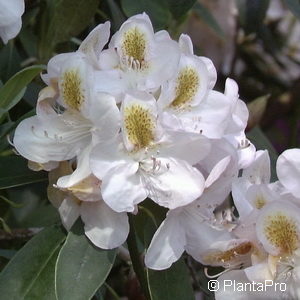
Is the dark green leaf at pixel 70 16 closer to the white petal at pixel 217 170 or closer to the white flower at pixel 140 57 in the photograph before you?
the white flower at pixel 140 57

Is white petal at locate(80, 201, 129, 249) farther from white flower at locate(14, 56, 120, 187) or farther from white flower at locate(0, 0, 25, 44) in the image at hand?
white flower at locate(0, 0, 25, 44)

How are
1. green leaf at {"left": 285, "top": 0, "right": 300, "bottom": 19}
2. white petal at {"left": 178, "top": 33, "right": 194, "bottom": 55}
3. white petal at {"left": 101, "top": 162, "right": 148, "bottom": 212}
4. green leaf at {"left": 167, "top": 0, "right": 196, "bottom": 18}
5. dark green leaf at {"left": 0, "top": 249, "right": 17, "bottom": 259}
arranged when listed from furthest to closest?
green leaf at {"left": 285, "top": 0, "right": 300, "bottom": 19}
green leaf at {"left": 167, "top": 0, "right": 196, "bottom": 18}
dark green leaf at {"left": 0, "top": 249, "right": 17, "bottom": 259}
white petal at {"left": 178, "top": 33, "right": 194, "bottom": 55}
white petal at {"left": 101, "top": 162, "right": 148, "bottom": 212}

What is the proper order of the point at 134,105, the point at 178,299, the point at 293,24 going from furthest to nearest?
the point at 293,24
the point at 178,299
the point at 134,105

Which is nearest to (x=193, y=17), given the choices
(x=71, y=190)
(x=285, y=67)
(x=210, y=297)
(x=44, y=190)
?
(x=285, y=67)

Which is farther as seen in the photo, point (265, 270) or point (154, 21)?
point (154, 21)

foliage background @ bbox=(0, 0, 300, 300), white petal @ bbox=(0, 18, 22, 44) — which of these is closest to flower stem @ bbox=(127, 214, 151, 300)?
foliage background @ bbox=(0, 0, 300, 300)

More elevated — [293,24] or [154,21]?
[154,21]

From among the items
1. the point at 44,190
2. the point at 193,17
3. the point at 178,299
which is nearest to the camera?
the point at 178,299

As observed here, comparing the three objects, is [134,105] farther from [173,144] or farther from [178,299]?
[178,299]
